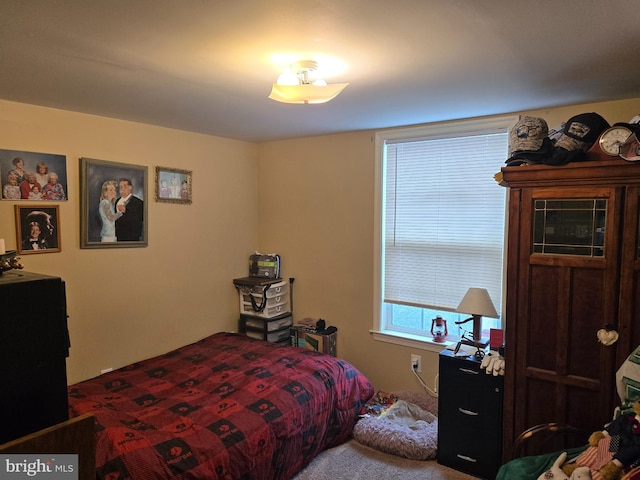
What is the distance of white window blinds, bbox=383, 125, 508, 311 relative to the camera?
3023 mm

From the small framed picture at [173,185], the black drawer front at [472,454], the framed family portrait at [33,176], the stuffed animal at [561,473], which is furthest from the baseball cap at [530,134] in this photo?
the framed family portrait at [33,176]

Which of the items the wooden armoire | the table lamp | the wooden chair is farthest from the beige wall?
the wooden chair

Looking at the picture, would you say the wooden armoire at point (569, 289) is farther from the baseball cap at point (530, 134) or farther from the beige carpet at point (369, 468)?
the beige carpet at point (369, 468)

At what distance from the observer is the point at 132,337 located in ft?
10.6

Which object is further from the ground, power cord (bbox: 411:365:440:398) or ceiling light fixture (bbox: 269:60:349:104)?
ceiling light fixture (bbox: 269:60:349:104)

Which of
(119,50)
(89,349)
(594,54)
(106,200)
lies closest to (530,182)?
(594,54)

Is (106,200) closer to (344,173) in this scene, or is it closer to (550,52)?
(344,173)

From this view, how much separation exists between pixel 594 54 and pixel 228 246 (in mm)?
3114

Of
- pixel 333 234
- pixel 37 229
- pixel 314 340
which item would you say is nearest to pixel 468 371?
pixel 314 340

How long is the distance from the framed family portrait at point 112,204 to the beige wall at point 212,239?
59 millimetres

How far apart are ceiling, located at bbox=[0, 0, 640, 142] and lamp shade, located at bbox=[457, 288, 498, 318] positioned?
1.22 m

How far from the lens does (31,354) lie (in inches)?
38.8

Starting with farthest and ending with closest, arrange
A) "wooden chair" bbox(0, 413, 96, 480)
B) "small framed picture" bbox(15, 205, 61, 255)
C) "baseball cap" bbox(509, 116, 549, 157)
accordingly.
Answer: "small framed picture" bbox(15, 205, 61, 255) < "baseball cap" bbox(509, 116, 549, 157) < "wooden chair" bbox(0, 413, 96, 480)

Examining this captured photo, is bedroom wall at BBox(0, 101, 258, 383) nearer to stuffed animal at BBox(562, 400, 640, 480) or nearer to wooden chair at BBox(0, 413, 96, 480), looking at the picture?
wooden chair at BBox(0, 413, 96, 480)
